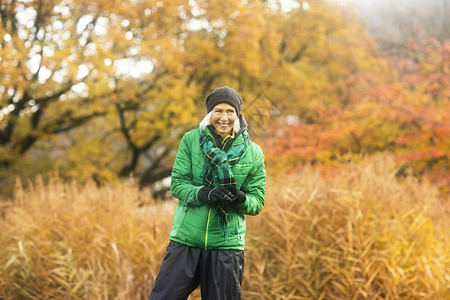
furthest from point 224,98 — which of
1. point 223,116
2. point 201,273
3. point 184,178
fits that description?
point 201,273

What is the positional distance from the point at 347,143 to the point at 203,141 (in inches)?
333

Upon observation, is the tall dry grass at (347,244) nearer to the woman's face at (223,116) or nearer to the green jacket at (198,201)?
the green jacket at (198,201)

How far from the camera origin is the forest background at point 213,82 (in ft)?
28.9

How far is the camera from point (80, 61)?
888 centimetres

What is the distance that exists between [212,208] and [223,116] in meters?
0.54

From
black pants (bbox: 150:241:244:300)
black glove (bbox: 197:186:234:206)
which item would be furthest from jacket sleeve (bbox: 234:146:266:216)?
black pants (bbox: 150:241:244:300)

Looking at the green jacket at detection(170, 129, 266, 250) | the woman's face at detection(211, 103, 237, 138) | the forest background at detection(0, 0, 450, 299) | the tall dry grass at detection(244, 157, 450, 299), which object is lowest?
the tall dry grass at detection(244, 157, 450, 299)

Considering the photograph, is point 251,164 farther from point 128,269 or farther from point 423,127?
point 423,127

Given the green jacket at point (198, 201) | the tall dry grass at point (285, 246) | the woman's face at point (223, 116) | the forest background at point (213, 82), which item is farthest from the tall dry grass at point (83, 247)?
the forest background at point (213, 82)

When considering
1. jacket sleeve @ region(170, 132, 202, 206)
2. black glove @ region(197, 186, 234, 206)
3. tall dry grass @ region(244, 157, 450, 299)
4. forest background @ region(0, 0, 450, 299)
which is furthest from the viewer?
forest background @ region(0, 0, 450, 299)

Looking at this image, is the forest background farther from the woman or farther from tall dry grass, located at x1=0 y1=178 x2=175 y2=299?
the woman

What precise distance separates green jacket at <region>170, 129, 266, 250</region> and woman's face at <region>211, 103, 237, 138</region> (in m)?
0.10

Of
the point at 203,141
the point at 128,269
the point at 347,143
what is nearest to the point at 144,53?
the point at 347,143

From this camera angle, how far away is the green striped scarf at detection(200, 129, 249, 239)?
2.22m
